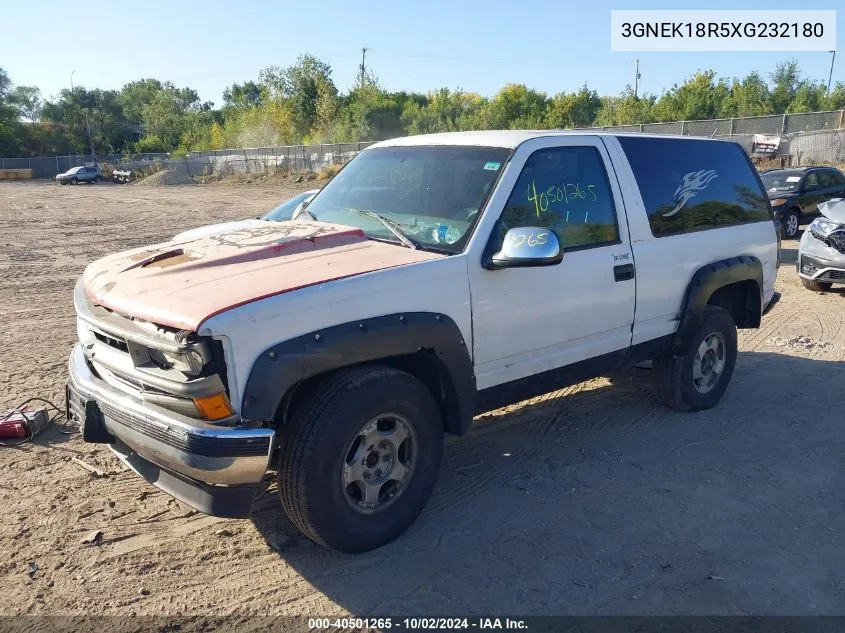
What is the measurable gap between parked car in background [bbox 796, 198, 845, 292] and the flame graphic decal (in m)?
4.95

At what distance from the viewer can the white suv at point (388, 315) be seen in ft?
9.77

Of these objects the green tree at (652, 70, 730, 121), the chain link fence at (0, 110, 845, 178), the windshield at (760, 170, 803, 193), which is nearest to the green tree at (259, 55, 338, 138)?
the chain link fence at (0, 110, 845, 178)

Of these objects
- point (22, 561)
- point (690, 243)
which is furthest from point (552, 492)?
point (22, 561)

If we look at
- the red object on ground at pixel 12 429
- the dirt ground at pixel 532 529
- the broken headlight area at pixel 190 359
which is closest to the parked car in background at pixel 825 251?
the dirt ground at pixel 532 529

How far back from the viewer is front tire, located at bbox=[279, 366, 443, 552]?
10.3 ft

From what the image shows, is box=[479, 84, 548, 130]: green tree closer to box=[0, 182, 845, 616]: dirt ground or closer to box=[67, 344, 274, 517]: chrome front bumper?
box=[0, 182, 845, 616]: dirt ground

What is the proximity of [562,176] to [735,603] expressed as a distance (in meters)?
2.49

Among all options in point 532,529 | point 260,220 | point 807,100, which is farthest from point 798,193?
point 807,100

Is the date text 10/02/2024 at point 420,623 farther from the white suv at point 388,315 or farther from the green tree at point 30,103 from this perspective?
the green tree at point 30,103

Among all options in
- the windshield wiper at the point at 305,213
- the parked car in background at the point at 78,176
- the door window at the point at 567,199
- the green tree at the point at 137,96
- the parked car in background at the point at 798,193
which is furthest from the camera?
the green tree at the point at 137,96

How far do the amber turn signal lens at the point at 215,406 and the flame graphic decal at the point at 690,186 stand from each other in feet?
10.8

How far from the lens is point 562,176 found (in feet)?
14.0

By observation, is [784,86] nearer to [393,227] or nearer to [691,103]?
[691,103]

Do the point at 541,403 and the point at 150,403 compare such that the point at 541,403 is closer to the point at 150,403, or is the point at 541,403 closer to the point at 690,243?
the point at 690,243
